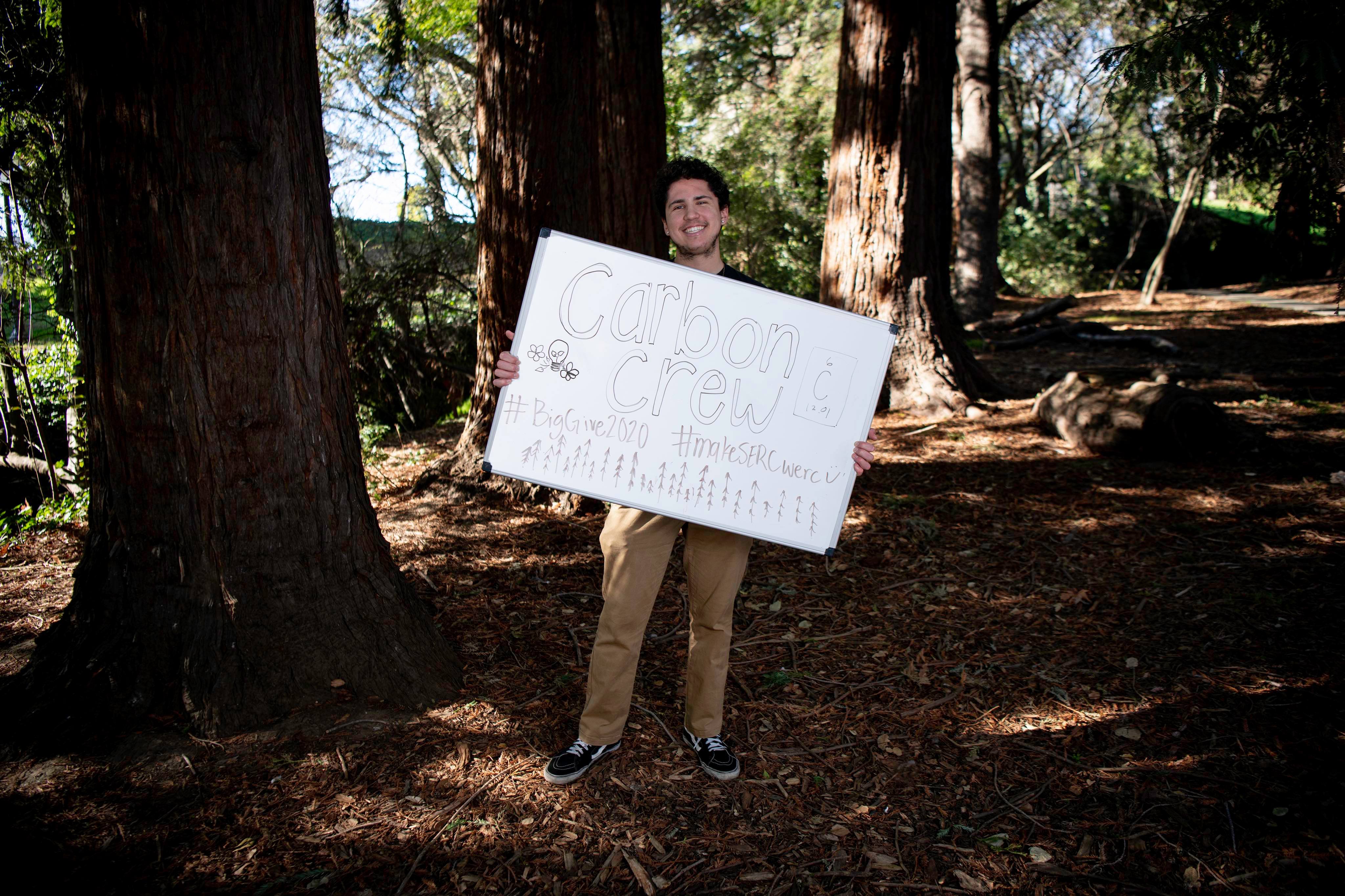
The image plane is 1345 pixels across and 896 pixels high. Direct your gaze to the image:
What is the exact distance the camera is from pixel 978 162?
13141 millimetres

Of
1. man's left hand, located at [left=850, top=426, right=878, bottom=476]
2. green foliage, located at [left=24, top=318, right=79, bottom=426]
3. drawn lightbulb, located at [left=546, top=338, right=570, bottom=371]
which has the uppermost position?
drawn lightbulb, located at [left=546, top=338, right=570, bottom=371]

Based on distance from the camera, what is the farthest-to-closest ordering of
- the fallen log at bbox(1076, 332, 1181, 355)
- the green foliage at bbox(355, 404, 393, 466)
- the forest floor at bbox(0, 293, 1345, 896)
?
the fallen log at bbox(1076, 332, 1181, 355) < the green foliage at bbox(355, 404, 393, 466) < the forest floor at bbox(0, 293, 1345, 896)

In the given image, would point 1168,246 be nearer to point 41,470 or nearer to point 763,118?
point 763,118

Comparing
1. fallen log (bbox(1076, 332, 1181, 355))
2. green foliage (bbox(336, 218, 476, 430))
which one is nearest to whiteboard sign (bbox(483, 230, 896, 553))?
green foliage (bbox(336, 218, 476, 430))

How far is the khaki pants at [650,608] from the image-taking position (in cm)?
259

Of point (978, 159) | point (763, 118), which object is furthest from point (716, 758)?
point (763, 118)

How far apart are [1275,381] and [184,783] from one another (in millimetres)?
8872

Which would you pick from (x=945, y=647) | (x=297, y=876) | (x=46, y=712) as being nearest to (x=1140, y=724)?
(x=945, y=647)

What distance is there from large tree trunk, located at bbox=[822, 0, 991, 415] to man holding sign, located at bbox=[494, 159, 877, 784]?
14.2 ft

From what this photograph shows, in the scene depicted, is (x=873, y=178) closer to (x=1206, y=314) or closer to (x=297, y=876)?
(x=297, y=876)

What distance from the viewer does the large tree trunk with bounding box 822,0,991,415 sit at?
6781 millimetres

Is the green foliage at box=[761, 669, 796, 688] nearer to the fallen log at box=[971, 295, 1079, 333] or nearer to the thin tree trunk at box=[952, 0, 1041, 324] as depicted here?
the fallen log at box=[971, 295, 1079, 333]

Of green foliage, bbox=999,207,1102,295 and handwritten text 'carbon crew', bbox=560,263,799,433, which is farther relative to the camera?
green foliage, bbox=999,207,1102,295

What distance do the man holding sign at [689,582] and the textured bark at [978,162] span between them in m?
11.1
